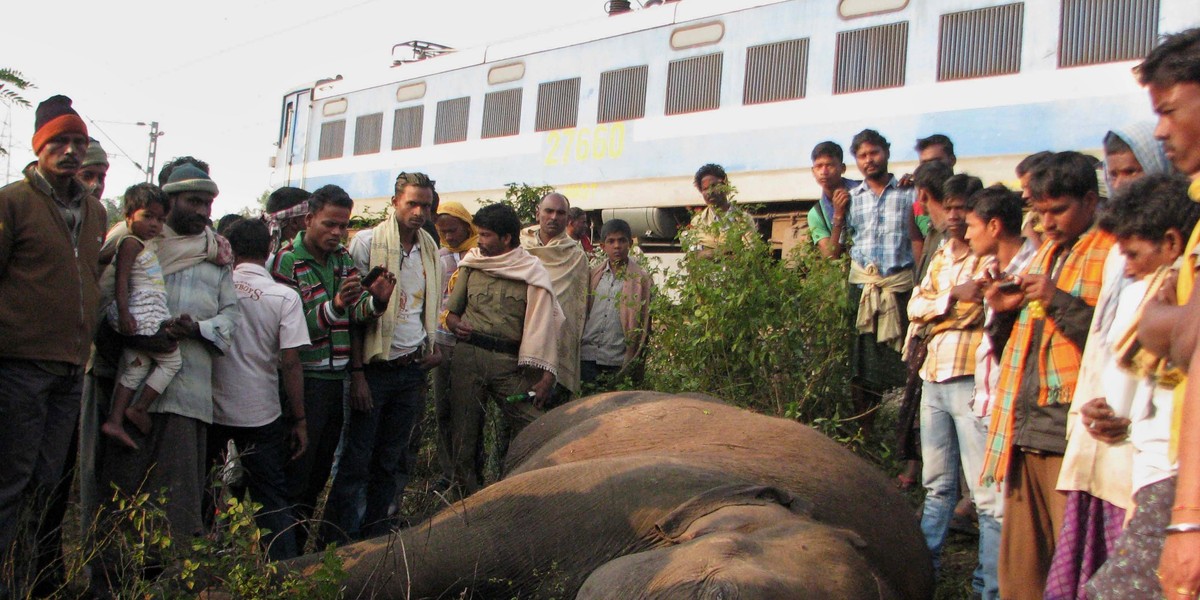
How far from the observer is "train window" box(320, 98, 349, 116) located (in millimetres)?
20688

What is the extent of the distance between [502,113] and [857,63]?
253 inches

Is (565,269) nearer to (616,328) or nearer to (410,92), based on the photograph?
(616,328)

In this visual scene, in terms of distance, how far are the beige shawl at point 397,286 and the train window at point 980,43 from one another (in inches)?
279

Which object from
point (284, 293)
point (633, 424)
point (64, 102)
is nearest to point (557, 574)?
point (633, 424)

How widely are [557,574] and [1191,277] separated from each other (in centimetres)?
214

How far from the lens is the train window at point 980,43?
10797 millimetres

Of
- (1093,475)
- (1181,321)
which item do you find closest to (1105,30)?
(1093,475)

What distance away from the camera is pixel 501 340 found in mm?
6543

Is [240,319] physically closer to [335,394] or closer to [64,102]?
[335,394]

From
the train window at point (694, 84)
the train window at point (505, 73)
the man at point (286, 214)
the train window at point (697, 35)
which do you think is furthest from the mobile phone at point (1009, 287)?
the train window at point (505, 73)

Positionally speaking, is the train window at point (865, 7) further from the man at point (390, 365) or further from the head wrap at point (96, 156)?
the head wrap at point (96, 156)

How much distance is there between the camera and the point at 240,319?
495 centimetres

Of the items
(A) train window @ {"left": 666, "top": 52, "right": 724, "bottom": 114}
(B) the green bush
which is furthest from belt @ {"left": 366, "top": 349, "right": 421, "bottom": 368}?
(A) train window @ {"left": 666, "top": 52, "right": 724, "bottom": 114}

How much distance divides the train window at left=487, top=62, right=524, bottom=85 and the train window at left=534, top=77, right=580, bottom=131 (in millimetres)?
604
